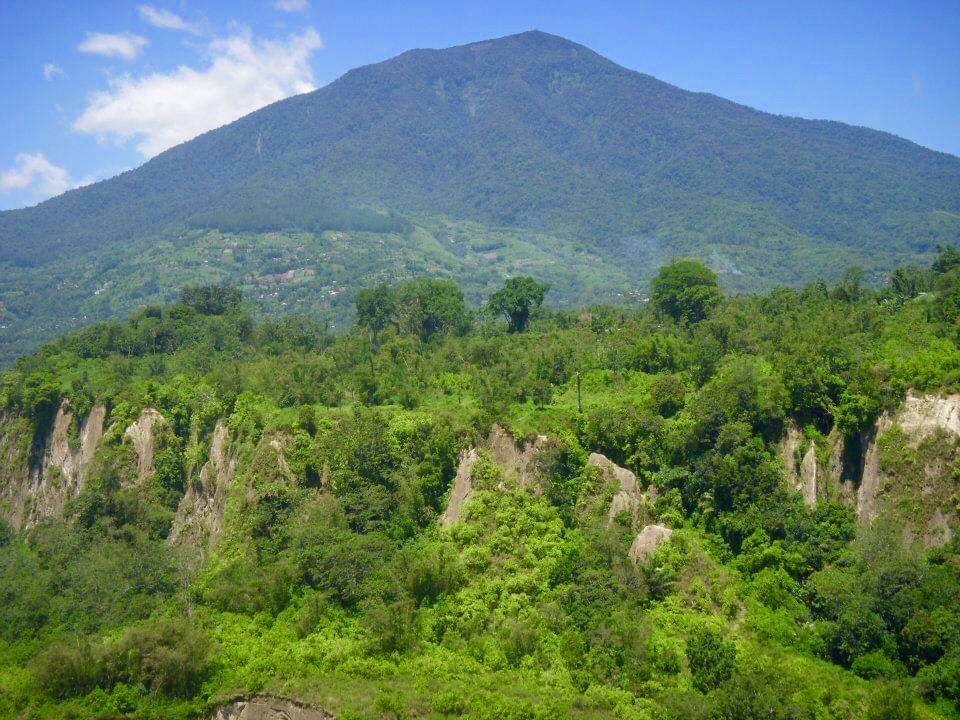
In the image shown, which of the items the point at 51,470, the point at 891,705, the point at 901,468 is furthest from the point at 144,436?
the point at 891,705

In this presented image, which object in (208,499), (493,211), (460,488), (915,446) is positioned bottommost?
(208,499)

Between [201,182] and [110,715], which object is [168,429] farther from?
[201,182]

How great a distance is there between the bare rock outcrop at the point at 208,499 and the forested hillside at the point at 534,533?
0.12 metres

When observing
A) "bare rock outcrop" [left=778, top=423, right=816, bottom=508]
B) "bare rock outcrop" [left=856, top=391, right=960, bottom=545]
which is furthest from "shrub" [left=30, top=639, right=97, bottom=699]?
"bare rock outcrop" [left=856, top=391, right=960, bottom=545]

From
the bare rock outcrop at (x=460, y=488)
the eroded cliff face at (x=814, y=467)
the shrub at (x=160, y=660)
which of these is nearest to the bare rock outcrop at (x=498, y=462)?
the bare rock outcrop at (x=460, y=488)

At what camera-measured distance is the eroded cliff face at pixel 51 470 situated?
35562mm

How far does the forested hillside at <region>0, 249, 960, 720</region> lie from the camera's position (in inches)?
814

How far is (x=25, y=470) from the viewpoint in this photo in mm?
37781

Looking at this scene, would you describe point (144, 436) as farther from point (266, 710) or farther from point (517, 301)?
point (517, 301)

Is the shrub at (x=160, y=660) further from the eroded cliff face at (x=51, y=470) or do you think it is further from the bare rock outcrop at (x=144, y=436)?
the eroded cliff face at (x=51, y=470)

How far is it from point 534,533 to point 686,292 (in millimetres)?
16994

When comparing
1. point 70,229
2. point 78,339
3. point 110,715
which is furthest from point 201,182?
point 110,715

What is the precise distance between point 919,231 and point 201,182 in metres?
139

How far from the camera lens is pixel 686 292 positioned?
1515 inches
